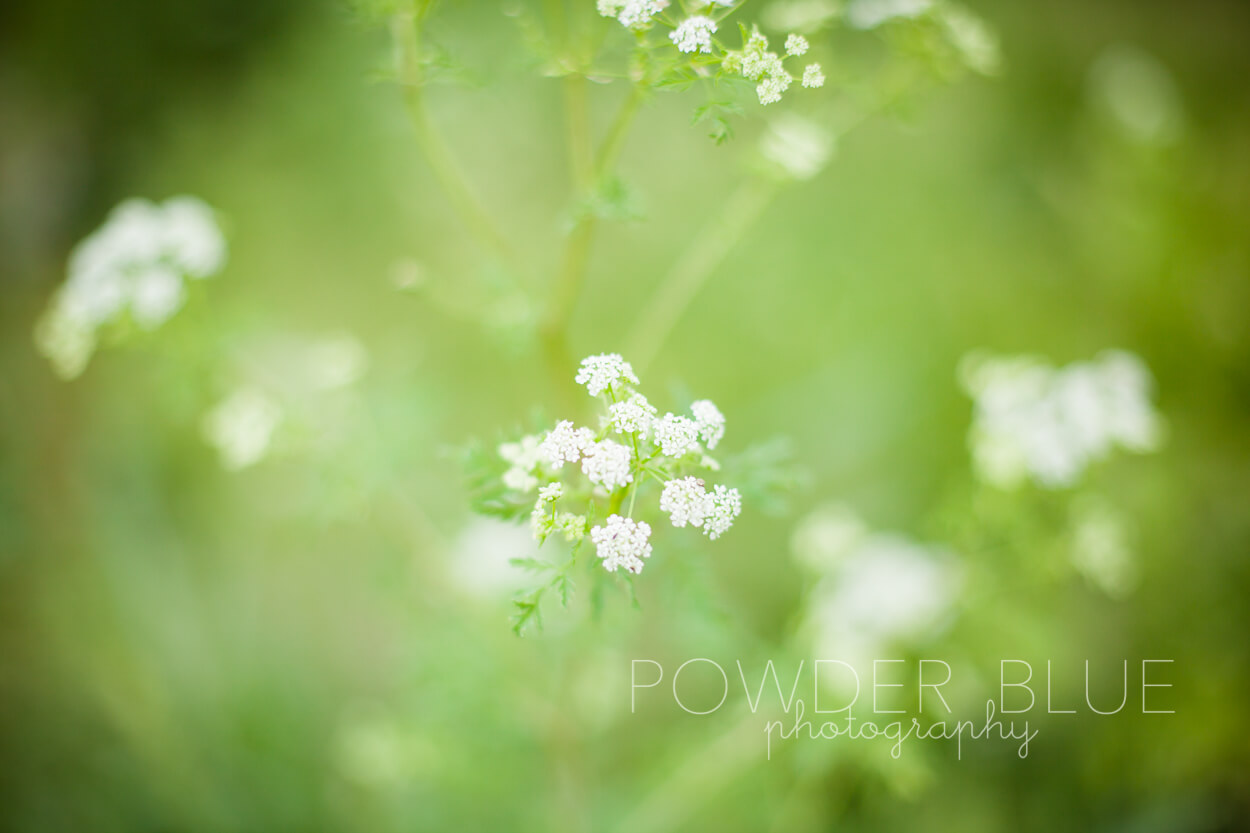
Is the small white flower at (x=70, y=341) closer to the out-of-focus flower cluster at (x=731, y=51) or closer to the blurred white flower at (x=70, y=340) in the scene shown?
the blurred white flower at (x=70, y=340)

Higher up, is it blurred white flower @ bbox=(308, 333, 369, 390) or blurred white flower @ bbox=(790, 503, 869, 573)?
blurred white flower @ bbox=(308, 333, 369, 390)

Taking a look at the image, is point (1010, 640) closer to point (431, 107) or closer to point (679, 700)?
point (679, 700)

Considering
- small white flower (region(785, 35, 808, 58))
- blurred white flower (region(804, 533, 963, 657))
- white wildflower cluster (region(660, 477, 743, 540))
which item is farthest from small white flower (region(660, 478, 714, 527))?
blurred white flower (region(804, 533, 963, 657))

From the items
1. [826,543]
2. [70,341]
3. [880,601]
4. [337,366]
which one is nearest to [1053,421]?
[826,543]

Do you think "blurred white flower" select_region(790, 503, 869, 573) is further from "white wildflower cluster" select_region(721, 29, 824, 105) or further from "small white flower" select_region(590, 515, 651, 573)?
"white wildflower cluster" select_region(721, 29, 824, 105)

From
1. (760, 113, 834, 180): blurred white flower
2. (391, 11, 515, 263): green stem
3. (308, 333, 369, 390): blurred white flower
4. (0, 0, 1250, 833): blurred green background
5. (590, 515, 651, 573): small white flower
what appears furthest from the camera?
(0, 0, 1250, 833): blurred green background

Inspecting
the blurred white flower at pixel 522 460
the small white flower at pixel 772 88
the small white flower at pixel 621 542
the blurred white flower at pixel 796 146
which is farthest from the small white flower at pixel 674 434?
the blurred white flower at pixel 796 146
